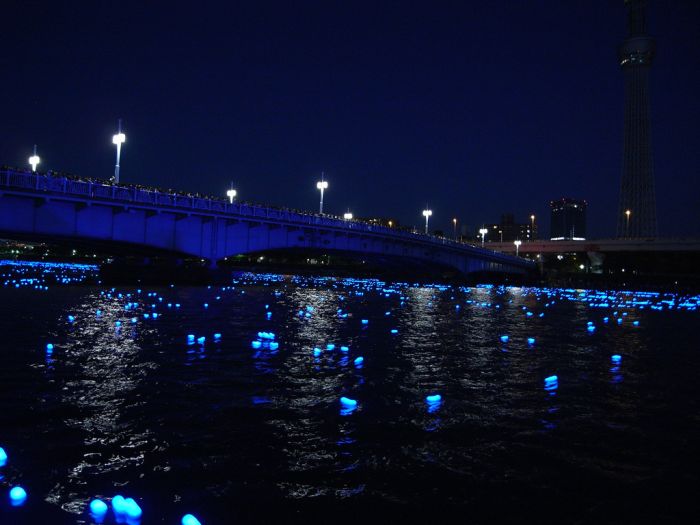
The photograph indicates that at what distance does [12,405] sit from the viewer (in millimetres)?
10438

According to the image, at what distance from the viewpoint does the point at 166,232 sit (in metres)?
47.8

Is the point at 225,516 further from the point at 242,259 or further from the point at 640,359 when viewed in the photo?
the point at 242,259

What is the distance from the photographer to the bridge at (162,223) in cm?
3781

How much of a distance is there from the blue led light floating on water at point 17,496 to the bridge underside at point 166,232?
3505cm

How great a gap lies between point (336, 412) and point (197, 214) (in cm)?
4111

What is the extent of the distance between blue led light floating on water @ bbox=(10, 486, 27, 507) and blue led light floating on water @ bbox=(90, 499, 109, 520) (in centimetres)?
87

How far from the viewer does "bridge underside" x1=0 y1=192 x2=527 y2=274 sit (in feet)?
125

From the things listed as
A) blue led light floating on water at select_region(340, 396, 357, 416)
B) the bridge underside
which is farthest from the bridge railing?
blue led light floating on water at select_region(340, 396, 357, 416)

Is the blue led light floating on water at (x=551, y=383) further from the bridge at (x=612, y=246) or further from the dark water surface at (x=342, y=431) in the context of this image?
the bridge at (x=612, y=246)

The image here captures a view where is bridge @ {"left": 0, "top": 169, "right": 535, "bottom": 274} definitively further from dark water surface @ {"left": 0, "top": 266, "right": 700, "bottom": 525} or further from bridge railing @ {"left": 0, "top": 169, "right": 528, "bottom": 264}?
dark water surface @ {"left": 0, "top": 266, "right": 700, "bottom": 525}

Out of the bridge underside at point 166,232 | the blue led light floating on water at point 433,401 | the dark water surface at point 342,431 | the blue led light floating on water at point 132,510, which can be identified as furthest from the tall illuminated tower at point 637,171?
the blue led light floating on water at point 132,510

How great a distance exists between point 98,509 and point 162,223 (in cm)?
4321

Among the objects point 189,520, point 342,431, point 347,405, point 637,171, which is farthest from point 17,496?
point 637,171

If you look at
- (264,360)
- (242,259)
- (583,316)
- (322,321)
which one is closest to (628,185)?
(242,259)
